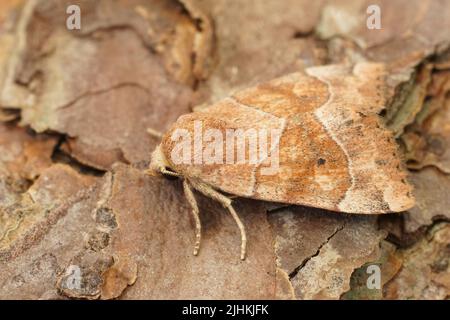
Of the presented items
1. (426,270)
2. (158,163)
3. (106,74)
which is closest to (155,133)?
(158,163)

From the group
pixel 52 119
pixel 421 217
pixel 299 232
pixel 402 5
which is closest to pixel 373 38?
pixel 402 5

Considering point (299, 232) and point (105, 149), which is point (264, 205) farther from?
point (105, 149)

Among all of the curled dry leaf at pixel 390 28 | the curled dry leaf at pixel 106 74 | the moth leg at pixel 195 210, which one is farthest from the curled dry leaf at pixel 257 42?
the moth leg at pixel 195 210

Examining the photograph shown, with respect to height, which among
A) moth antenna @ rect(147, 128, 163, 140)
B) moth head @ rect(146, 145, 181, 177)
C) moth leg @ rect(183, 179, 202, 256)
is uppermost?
moth antenna @ rect(147, 128, 163, 140)

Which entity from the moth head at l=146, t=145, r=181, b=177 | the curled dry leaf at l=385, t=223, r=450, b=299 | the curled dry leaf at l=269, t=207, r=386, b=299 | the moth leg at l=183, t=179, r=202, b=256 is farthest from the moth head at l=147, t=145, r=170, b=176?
the curled dry leaf at l=385, t=223, r=450, b=299

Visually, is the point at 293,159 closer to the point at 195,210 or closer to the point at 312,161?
the point at 312,161

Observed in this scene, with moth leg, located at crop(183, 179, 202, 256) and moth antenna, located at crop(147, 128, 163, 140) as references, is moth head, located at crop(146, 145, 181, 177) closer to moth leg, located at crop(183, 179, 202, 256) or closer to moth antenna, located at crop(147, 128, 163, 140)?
moth leg, located at crop(183, 179, 202, 256)

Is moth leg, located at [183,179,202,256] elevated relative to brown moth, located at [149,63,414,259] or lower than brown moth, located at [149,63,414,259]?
lower

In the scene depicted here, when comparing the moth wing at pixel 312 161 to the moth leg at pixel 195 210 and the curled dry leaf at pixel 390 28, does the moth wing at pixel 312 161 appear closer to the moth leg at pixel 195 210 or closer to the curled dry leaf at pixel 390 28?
the moth leg at pixel 195 210
